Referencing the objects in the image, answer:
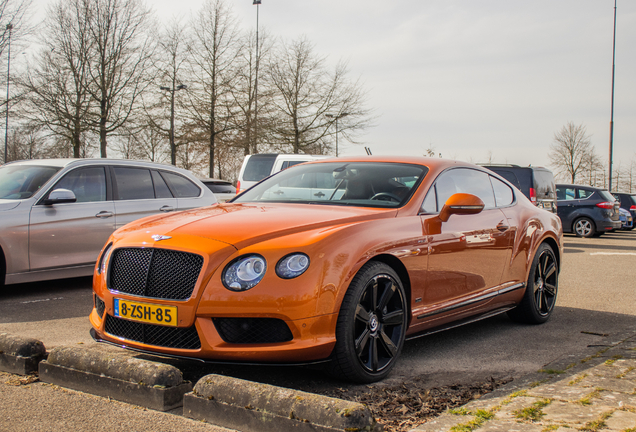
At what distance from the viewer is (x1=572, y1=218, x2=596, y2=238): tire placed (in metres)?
19.6

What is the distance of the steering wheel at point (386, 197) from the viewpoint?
4.51 meters

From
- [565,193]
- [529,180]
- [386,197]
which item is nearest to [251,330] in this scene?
[386,197]

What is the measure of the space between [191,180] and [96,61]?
21.6 meters

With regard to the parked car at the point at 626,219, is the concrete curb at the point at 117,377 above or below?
above

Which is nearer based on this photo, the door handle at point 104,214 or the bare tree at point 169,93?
the door handle at point 104,214

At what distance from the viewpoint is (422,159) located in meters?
5.13

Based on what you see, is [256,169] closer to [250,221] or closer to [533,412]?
[250,221]

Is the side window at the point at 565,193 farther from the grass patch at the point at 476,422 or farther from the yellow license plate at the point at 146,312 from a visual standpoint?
the yellow license plate at the point at 146,312

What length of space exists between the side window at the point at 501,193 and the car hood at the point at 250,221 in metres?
1.75

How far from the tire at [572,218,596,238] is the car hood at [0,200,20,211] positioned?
686 inches

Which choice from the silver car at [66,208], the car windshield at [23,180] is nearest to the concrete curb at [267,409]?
the silver car at [66,208]

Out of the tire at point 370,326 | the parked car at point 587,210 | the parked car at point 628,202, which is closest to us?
the tire at point 370,326

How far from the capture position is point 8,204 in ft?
21.9

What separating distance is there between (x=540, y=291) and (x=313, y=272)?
132 inches
